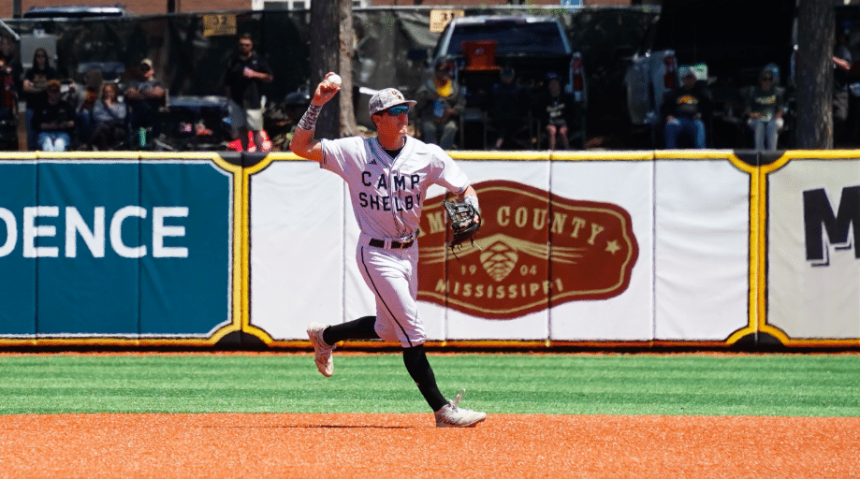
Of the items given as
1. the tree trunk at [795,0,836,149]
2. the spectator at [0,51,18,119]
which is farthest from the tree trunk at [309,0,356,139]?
the tree trunk at [795,0,836,149]

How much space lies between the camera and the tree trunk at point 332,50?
1513cm

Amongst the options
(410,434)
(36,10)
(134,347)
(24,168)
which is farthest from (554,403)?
(36,10)

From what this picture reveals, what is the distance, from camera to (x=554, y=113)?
16.6 metres

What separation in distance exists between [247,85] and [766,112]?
6.98 m

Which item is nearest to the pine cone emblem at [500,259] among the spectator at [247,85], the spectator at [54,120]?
the spectator at [247,85]

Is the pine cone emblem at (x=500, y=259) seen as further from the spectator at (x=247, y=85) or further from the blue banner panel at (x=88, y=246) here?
the spectator at (x=247, y=85)

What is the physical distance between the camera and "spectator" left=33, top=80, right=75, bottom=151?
16.4 meters

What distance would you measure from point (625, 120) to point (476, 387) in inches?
353

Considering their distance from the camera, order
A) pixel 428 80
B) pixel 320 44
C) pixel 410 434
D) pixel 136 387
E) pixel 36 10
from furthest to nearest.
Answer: pixel 36 10
pixel 428 80
pixel 320 44
pixel 136 387
pixel 410 434

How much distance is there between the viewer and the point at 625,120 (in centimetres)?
1770

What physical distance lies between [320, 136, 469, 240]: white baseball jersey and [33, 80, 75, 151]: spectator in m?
10.1

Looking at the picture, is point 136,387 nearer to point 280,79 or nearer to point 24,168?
point 24,168

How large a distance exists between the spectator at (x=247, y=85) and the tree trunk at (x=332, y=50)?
1458 mm

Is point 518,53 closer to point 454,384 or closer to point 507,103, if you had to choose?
point 507,103
